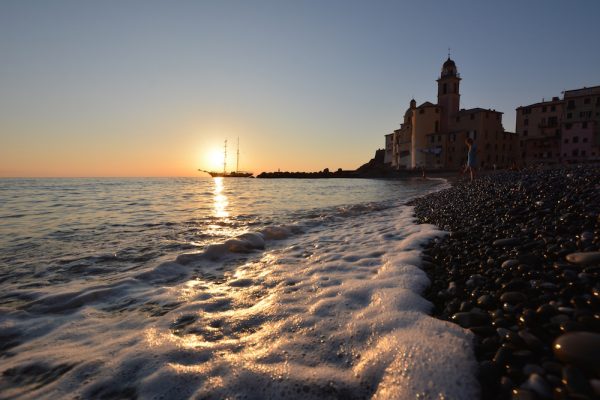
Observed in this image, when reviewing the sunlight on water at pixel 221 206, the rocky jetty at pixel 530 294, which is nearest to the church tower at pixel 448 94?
the sunlight on water at pixel 221 206

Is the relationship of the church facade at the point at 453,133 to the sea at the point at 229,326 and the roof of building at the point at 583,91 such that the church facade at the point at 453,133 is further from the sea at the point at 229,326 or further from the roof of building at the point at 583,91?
the sea at the point at 229,326

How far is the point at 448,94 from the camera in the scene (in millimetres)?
64688

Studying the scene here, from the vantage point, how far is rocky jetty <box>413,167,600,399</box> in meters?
1.82

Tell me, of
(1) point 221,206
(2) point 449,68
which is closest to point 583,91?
(2) point 449,68

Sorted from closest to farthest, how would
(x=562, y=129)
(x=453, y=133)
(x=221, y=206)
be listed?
(x=221, y=206)
(x=562, y=129)
(x=453, y=133)

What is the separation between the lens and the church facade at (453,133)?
6109 centimetres

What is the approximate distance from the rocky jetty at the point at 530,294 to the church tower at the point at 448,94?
68.0 metres

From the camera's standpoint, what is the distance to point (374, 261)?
4.93 metres

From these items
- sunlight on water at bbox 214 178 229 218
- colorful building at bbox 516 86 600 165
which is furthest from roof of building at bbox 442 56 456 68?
sunlight on water at bbox 214 178 229 218

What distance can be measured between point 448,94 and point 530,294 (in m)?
72.8

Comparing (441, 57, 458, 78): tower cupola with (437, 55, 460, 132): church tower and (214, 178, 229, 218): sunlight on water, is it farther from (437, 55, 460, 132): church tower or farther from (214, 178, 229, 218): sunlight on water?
(214, 178, 229, 218): sunlight on water

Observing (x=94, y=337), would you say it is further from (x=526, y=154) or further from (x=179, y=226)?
(x=526, y=154)

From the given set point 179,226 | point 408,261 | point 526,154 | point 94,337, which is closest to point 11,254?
point 179,226

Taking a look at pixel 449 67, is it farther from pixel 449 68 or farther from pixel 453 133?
pixel 453 133
